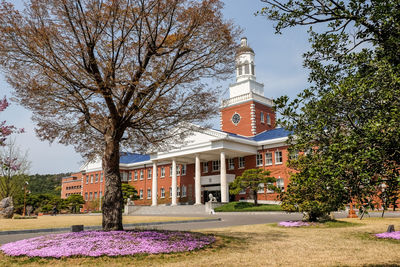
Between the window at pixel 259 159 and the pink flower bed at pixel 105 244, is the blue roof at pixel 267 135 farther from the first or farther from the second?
the pink flower bed at pixel 105 244

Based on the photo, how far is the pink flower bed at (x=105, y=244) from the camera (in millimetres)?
8977

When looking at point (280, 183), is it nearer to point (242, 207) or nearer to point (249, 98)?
point (242, 207)

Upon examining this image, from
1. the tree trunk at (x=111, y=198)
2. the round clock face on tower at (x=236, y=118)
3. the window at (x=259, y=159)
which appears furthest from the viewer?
the round clock face on tower at (x=236, y=118)

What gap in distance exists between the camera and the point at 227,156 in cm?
4659

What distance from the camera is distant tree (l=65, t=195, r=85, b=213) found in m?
56.7

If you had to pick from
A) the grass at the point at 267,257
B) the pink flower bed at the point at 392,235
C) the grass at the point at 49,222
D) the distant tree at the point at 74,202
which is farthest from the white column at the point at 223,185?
the grass at the point at 267,257

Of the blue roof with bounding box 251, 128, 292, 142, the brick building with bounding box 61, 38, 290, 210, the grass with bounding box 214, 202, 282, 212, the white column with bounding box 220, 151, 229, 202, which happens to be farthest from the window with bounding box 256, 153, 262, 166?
the grass with bounding box 214, 202, 282, 212

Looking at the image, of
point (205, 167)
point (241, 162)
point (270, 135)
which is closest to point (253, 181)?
point (241, 162)

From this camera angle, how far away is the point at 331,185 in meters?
5.77

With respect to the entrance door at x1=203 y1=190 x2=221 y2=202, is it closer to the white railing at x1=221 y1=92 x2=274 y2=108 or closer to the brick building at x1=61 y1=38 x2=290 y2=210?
the brick building at x1=61 y1=38 x2=290 y2=210

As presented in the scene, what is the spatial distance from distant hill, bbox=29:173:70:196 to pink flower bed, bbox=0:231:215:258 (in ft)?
293

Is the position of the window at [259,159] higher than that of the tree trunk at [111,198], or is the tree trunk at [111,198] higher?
the window at [259,159]

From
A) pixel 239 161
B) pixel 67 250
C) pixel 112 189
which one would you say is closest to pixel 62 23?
pixel 112 189

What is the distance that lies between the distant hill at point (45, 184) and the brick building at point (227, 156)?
1580 inches
